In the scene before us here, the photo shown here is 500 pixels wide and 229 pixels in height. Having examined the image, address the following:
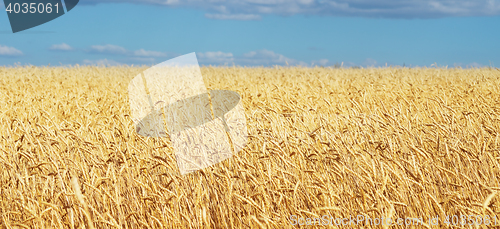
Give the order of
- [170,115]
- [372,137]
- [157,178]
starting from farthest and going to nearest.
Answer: [170,115], [372,137], [157,178]

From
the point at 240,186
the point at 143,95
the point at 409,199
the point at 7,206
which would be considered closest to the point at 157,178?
the point at 240,186

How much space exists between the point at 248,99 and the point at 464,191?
4949mm

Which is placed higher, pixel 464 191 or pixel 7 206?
pixel 464 191

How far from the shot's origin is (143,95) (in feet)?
24.5

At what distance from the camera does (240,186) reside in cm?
259

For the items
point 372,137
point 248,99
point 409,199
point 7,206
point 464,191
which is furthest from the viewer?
point 248,99

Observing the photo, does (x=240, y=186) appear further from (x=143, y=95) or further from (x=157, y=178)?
(x=143, y=95)

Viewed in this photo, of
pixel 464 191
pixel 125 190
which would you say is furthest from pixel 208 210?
pixel 464 191

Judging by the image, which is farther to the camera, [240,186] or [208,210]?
[240,186]

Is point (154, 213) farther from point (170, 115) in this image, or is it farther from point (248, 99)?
point (248, 99)

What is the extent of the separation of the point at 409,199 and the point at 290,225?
82 cm

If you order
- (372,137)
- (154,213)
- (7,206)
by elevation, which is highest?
(372,137)

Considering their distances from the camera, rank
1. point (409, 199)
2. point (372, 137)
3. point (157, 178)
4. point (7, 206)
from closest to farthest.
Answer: point (409, 199) < point (7, 206) < point (157, 178) < point (372, 137)

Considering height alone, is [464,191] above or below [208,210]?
above
